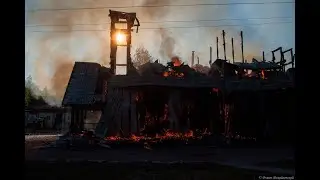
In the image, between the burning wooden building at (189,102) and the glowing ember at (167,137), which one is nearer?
the glowing ember at (167,137)

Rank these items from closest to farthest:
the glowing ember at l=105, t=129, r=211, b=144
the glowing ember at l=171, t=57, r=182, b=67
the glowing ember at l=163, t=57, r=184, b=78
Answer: the glowing ember at l=105, t=129, r=211, b=144 → the glowing ember at l=163, t=57, r=184, b=78 → the glowing ember at l=171, t=57, r=182, b=67

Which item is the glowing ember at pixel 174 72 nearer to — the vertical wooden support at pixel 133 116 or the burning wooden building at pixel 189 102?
the burning wooden building at pixel 189 102

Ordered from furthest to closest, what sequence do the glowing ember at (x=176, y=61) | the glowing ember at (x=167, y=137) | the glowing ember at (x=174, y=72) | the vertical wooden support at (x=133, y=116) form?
the glowing ember at (x=176, y=61) < the glowing ember at (x=174, y=72) < the vertical wooden support at (x=133, y=116) < the glowing ember at (x=167, y=137)

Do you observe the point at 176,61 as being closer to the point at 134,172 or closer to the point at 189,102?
the point at 189,102

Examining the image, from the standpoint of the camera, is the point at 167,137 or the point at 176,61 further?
the point at 176,61

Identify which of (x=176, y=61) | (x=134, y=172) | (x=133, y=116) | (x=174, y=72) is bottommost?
(x=134, y=172)

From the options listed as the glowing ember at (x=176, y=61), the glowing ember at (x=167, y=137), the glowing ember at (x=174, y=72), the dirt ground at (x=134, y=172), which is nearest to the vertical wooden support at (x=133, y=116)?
the glowing ember at (x=167, y=137)

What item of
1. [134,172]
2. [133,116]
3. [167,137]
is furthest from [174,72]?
[134,172]

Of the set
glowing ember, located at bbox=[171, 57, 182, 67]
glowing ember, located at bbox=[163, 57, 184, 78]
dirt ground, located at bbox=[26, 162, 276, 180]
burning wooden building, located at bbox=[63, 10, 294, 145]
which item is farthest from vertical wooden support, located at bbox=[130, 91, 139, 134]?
dirt ground, located at bbox=[26, 162, 276, 180]

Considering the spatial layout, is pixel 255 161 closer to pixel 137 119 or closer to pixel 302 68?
pixel 137 119

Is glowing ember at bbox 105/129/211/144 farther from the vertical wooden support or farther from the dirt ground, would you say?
the dirt ground

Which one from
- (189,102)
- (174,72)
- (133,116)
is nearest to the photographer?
(133,116)
